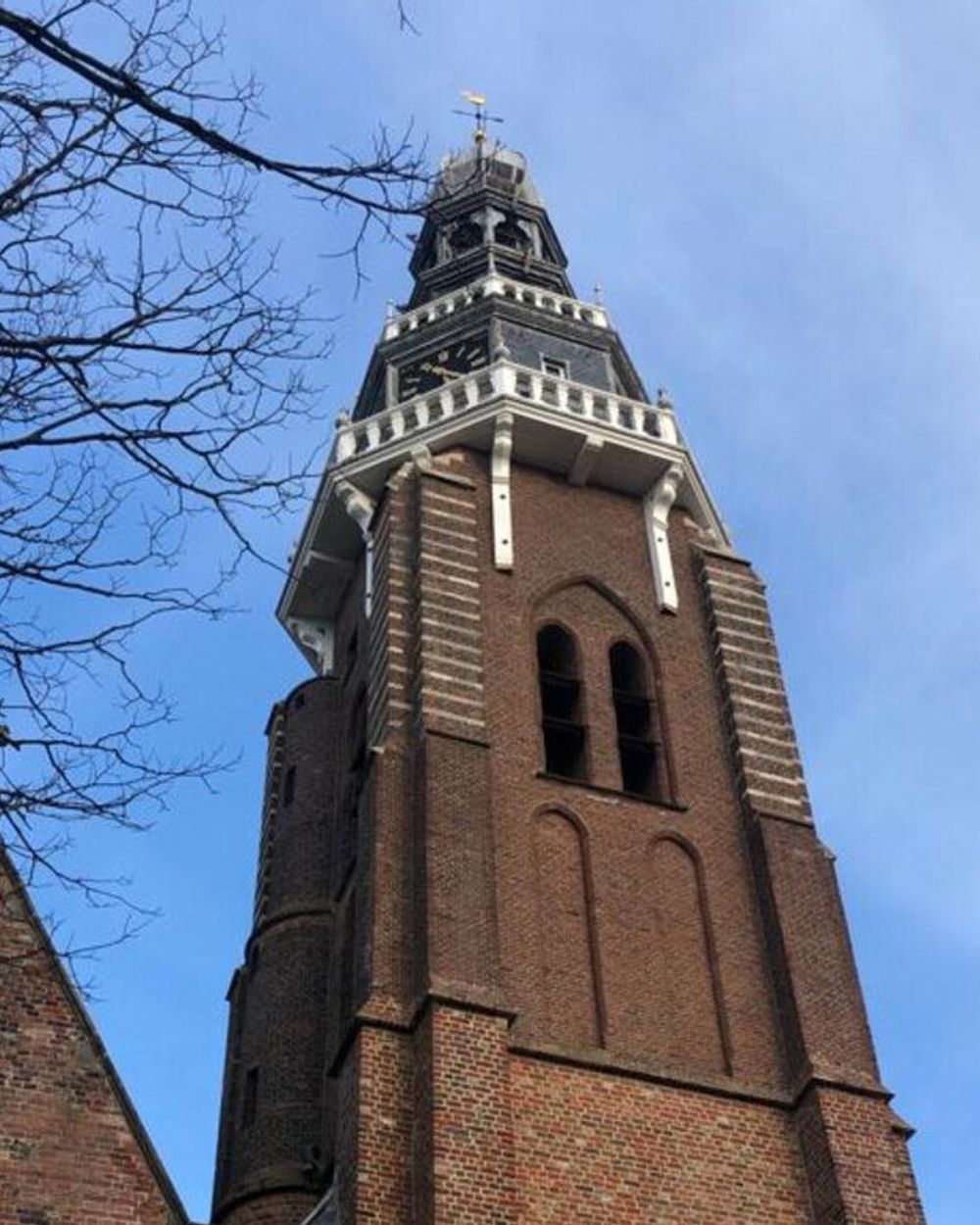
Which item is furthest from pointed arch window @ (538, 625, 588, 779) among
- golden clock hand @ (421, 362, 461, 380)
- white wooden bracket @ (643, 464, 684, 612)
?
golden clock hand @ (421, 362, 461, 380)

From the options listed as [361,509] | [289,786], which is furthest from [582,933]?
[361,509]

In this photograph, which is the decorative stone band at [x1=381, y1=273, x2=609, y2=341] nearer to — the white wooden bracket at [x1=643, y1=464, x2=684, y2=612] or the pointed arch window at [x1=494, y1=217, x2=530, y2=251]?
the pointed arch window at [x1=494, y1=217, x2=530, y2=251]

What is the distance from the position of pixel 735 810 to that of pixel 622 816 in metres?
1.76

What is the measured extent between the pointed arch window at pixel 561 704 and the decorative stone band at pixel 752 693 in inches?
83.6

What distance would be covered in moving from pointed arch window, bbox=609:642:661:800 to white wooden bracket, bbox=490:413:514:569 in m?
2.13

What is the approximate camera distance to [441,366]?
3397cm

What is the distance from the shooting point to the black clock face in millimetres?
33250

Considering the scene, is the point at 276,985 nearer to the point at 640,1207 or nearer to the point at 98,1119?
the point at 640,1207

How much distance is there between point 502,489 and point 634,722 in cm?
437

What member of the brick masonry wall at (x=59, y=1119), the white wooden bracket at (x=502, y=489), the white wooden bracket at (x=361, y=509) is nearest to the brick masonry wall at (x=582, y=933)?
the white wooden bracket at (x=502, y=489)

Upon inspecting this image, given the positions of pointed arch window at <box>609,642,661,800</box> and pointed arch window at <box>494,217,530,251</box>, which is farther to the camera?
pointed arch window at <box>494,217,530,251</box>

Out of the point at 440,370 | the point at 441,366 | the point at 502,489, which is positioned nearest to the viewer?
the point at 502,489

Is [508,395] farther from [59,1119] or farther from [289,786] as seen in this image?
[59,1119]

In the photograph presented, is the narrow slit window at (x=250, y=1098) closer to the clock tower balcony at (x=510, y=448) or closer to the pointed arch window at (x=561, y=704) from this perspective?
the pointed arch window at (x=561, y=704)
